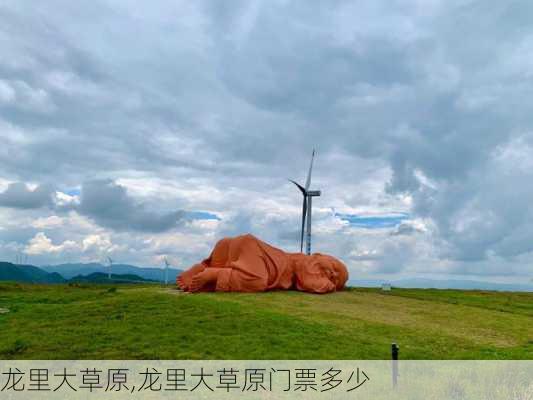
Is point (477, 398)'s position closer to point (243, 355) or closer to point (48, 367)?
point (243, 355)

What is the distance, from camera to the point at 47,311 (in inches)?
1040

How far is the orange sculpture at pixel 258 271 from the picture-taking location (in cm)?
3722

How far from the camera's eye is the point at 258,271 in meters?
38.4

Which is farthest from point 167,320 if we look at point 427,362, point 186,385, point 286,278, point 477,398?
point 286,278

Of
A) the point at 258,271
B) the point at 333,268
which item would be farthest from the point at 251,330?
the point at 333,268

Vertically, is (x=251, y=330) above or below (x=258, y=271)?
below

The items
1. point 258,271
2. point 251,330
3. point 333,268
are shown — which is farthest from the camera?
point 333,268

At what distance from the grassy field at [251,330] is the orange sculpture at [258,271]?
4206 mm

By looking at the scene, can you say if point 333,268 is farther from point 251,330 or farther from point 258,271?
point 251,330

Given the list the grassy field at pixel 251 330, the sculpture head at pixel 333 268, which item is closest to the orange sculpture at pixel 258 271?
the sculpture head at pixel 333 268

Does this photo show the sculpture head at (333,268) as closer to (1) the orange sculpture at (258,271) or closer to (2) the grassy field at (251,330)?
(1) the orange sculpture at (258,271)

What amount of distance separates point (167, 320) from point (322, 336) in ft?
23.4

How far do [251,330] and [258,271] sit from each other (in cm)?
1817

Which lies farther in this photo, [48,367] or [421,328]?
[421,328]
